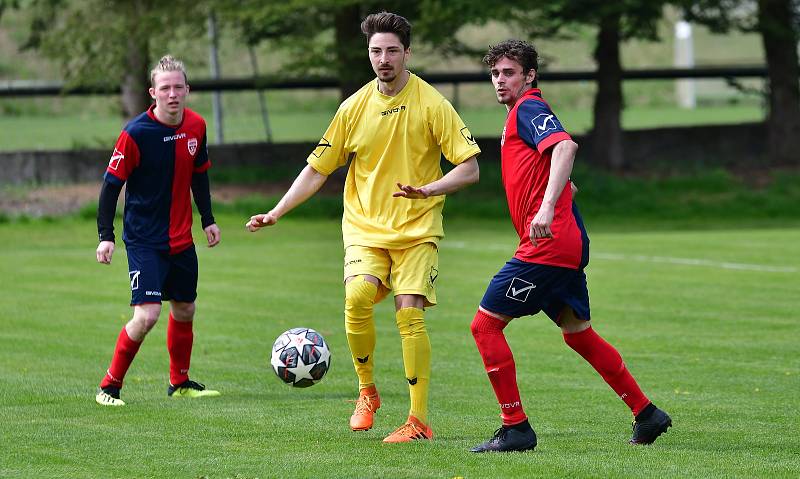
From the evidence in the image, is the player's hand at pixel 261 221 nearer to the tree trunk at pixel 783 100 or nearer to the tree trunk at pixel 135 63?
the tree trunk at pixel 135 63

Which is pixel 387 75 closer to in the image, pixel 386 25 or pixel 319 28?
pixel 386 25

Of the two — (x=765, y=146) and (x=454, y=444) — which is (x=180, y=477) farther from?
(x=765, y=146)

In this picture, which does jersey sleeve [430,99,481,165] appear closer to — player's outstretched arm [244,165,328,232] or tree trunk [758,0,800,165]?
player's outstretched arm [244,165,328,232]

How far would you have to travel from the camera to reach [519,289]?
23.8 ft

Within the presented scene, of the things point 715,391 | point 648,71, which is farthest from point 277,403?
point 648,71

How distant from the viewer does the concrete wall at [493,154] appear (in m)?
31.7

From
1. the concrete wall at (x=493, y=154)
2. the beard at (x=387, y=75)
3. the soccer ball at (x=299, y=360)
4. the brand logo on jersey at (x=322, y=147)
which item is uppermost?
the beard at (x=387, y=75)

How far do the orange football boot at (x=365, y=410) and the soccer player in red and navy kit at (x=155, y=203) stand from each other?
1.81 metres

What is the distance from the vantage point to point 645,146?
3612 centimetres

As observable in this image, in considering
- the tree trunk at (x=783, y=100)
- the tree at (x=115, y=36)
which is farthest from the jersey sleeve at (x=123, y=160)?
the tree trunk at (x=783, y=100)

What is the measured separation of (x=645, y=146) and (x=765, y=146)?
3.57 metres

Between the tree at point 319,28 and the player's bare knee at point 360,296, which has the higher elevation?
the tree at point 319,28

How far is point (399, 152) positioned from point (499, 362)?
1.45 metres

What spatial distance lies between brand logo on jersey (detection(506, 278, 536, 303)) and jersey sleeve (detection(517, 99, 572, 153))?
2.32 feet
